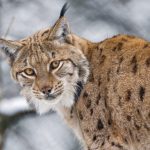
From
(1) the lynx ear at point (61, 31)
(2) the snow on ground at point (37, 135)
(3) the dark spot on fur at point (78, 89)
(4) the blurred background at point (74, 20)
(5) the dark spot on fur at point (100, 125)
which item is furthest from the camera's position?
(4) the blurred background at point (74, 20)

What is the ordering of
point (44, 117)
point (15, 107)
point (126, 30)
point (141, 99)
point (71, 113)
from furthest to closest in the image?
point (126, 30) < point (44, 117) < point (15, 107) < point (71, 113) < point (141, 99)

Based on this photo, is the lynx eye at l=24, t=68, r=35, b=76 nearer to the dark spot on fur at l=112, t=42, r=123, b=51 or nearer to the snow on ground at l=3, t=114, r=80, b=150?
the dark spot on fur at l=112, t=42, r=123, b=51

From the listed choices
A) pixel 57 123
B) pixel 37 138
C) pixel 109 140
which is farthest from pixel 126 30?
pixel 109 140

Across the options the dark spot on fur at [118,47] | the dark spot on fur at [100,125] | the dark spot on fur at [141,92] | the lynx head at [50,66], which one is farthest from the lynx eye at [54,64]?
the dark spot on fur at [141,92]

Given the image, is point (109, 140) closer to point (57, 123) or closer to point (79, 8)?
point (57, 123)

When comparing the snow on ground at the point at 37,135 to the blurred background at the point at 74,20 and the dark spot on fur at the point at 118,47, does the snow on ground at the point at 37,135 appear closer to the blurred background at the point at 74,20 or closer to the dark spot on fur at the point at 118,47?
the blurred background at the point at 74,20

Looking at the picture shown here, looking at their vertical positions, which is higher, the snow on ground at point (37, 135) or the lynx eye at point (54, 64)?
the lynx eye at point (54, 64)

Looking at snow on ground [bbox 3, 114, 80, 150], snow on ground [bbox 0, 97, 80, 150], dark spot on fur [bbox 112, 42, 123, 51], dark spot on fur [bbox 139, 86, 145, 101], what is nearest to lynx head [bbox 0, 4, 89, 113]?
dark spot on fur [bbox 112, 42, 123, 51]

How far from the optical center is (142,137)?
10.3 meters

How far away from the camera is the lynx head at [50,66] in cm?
1063

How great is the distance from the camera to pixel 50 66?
10.7m

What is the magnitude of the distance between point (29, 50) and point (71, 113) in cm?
73

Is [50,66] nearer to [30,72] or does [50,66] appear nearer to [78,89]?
[30,72]

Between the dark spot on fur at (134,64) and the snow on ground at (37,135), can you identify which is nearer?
the dark spot on fur at (134,64)
